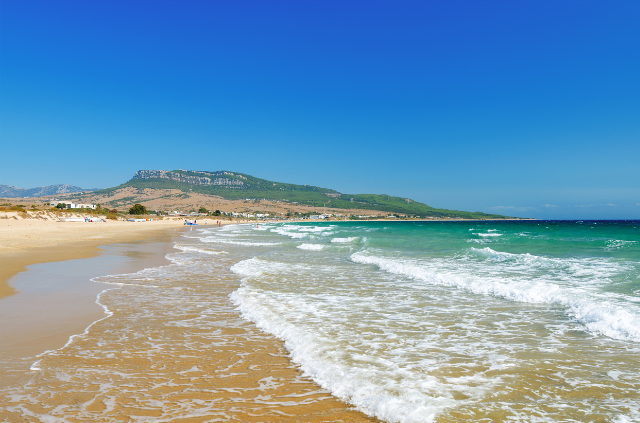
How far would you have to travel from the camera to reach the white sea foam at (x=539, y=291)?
7.85 metres

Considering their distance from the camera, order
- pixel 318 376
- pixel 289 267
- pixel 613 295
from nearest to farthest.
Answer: pixel 318 376 < pixel 613 295 < pixel 289 267

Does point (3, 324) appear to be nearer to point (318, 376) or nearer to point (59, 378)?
point (59, 378)

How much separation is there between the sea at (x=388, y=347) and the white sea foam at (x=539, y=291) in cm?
5

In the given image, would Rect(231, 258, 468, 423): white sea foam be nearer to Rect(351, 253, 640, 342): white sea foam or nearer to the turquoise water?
the turquoise water

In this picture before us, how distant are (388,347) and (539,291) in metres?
7.11

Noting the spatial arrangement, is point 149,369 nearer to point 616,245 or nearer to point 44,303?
point 44,303

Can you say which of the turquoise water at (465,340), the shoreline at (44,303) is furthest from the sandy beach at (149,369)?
the turquoise water at (465,340)

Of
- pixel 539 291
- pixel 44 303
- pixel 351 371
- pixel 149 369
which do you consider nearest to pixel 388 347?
pixel 351 371

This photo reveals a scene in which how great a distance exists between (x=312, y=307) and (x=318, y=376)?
4.34m

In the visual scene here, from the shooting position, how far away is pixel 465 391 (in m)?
4.97

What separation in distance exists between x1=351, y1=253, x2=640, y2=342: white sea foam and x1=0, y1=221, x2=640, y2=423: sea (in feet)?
0.18

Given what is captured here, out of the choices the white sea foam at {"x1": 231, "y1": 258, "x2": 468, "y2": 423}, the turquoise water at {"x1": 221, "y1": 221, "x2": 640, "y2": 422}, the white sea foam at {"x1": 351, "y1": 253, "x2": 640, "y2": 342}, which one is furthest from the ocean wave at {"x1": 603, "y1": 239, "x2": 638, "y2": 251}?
the white sea foam at {"x1": 231, "y1": 258, "x2": 468, "y2": 423}

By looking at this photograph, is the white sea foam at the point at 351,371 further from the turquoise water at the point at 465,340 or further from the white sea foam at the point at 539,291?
the white sea foam at the point at 539,291

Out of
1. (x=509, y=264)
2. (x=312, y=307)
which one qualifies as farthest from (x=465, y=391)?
(x=509, y=264)
